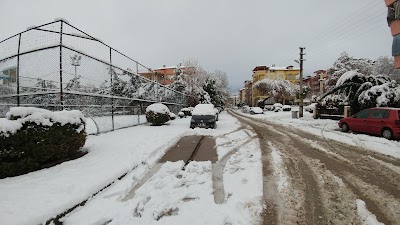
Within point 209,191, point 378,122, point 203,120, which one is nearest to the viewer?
point 209,191

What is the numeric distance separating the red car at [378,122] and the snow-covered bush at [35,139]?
12.9 meters

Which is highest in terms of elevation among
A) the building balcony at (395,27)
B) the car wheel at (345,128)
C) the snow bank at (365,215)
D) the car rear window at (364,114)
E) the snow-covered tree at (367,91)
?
the building balcony at (395,27)

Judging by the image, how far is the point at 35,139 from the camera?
5258 millimetres

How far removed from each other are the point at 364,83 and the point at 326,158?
46.7 ft

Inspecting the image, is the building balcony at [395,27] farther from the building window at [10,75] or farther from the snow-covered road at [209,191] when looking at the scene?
the building window at [10,75]

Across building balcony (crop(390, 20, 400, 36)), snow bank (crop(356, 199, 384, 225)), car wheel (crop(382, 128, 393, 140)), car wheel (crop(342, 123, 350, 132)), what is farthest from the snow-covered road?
building balcony (crop(390, 20, 400, 36))

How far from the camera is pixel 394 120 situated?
36.3 feet

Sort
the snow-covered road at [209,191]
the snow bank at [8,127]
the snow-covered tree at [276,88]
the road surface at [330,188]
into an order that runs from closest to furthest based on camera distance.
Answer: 1. the snow-covered road at [209,191]
2. the road surface at [330,188]
3. the snow bank at [8,127]
4. the snow-covered tree at [276,88]

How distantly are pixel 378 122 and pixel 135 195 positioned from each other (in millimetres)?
12578

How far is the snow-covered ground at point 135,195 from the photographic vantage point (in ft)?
11.5

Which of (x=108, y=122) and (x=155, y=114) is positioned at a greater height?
(x=155, y=114)

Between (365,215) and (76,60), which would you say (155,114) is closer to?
(76,60)

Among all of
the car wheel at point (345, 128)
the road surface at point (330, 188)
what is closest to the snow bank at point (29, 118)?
the road surface at point (330, 188)

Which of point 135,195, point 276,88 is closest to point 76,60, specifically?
point 135,195
